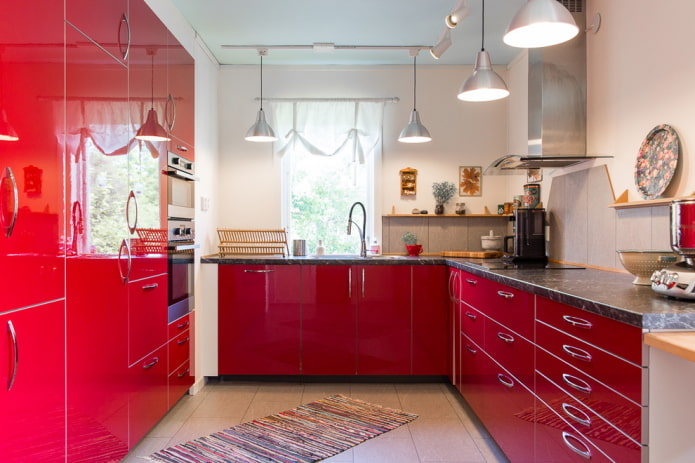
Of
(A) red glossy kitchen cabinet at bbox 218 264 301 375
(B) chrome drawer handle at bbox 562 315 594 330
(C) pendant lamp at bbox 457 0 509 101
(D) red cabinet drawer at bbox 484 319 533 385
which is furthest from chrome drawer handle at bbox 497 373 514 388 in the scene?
(A) red glossy kitchen cabinet at bbox 218 264 301 375

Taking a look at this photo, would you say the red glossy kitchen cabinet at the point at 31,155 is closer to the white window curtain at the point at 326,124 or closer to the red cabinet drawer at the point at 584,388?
the red cabinet drawer at the point at 584,388

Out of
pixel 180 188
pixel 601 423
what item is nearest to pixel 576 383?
pixel 601 423

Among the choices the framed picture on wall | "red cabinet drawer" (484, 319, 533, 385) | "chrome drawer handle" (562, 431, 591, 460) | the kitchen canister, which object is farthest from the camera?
the framed picture on wall

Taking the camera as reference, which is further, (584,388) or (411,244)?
(411,244)

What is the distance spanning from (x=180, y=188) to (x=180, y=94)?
60cm

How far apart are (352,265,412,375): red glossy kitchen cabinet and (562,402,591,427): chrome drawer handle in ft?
7.05

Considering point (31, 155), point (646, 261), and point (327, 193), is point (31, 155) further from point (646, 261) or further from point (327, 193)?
point (327, 193)

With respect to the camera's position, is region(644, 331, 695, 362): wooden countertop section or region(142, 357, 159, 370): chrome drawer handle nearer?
region(644, 331, 695, 362): wooden countertop section

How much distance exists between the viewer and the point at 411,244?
4.56m

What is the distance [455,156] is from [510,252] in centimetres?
100

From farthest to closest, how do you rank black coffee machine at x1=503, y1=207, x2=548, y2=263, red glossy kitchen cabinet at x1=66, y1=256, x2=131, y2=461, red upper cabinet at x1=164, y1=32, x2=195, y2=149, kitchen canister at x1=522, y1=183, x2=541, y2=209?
kitchen canister at x1=522, y1=183, x2=541, y2=209
black coffee machine at x1=503, y1=207, x2=548, y2=263
red upper cabinet at x1=164, y1=32, x2=195, y2=149
red glossy kitchen cabinet at x1=66, y1=256, x2=131, y2=461

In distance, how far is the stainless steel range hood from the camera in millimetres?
3213

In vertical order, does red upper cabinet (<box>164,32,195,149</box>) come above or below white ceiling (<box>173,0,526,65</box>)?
below

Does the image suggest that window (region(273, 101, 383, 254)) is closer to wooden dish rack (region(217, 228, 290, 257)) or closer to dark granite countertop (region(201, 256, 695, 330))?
wooden dish rack (region(217, 228, 290, 257))
